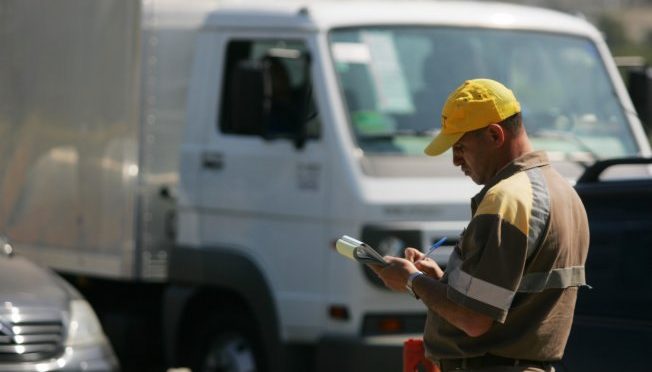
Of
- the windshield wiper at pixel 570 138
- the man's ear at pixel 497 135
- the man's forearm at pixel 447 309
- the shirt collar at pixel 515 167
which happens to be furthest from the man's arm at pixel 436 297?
the windshield wiper at pixel 570 138

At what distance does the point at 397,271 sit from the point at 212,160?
483 cm

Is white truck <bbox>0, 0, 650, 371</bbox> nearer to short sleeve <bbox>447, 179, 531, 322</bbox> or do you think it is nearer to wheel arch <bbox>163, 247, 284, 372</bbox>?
wheel arch <bbox>163, 247, 284, 372</bbox>

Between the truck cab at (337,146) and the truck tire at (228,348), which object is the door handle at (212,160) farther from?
the truck tire at (228,348)

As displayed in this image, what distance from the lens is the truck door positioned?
8.25 metres

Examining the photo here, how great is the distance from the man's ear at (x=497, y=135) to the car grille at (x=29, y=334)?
14.9ft

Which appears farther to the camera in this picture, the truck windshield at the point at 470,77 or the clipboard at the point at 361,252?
the truck windshield at the point at 470,77

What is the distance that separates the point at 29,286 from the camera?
27.3 feet

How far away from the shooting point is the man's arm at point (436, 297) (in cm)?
396

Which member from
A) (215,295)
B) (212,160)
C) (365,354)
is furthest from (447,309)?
(215,295)

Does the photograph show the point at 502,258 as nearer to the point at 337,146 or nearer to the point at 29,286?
the point at 337,146

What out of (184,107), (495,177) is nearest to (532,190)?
(495,177)

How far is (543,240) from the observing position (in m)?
3.97

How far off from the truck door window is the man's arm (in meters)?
4.13

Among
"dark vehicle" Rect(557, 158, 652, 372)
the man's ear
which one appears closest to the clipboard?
the man's ear
